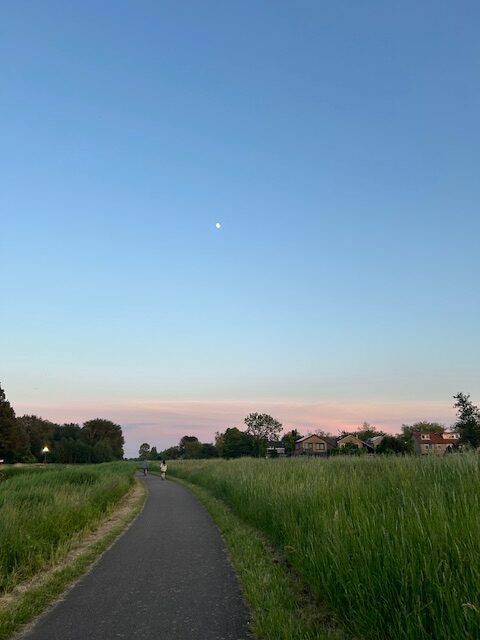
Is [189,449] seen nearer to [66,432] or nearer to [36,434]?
[66,432]

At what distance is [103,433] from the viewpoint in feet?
522

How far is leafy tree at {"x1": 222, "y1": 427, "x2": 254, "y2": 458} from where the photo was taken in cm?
12719

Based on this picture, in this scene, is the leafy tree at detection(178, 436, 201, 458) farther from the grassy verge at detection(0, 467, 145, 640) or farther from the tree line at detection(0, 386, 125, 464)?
the grassy verge at detection(0, 467, 145, 640)

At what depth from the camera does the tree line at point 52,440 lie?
77.4m

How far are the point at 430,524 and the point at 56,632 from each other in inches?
165

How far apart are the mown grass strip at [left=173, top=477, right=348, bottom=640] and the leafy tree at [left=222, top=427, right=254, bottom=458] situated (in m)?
120

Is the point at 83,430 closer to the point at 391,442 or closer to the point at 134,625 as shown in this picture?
the point at 391,442

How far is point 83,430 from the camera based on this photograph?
518 ft

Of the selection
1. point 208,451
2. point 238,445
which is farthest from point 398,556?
point 208,451

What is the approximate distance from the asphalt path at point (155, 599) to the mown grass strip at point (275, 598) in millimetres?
193

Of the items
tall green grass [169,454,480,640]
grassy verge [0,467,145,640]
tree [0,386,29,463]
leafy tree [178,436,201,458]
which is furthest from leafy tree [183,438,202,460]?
tall green grass [169,454,480,640]

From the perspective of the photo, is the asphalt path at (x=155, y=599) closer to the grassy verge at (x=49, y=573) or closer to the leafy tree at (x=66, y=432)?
the grassy verge at (x=49, y=573)

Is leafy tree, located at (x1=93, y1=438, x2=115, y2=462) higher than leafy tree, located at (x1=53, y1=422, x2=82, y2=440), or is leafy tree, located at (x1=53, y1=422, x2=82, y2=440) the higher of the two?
leafy tree, located at (x1=53, y1=422, x2=82, y2=440)

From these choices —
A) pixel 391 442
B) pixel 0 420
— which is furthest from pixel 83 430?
pixel 391 442
